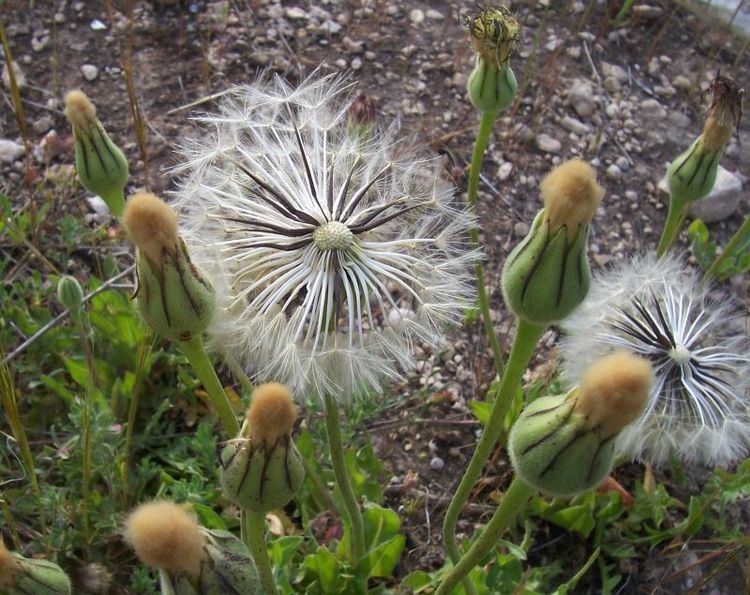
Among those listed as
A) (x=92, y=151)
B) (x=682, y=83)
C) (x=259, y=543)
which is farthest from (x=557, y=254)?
(x=682, y=83)

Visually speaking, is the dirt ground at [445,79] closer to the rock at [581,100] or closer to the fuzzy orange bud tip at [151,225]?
the rock at [581,100]

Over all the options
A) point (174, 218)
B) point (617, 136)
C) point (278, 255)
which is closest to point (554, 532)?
point (278, 255)

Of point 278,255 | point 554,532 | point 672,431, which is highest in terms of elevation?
point 278,255

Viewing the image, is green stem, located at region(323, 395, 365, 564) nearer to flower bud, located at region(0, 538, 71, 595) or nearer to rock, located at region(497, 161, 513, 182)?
flower bud, located at region(0, 538, 71, 595)

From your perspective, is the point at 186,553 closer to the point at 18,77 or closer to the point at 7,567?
the point at 7,567

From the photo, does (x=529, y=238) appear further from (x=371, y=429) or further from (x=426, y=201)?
(x=371, y=429)

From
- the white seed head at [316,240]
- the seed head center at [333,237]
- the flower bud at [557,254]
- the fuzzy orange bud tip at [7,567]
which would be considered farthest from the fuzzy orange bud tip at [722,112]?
the fuzzy orange bud tip at [7,567]
